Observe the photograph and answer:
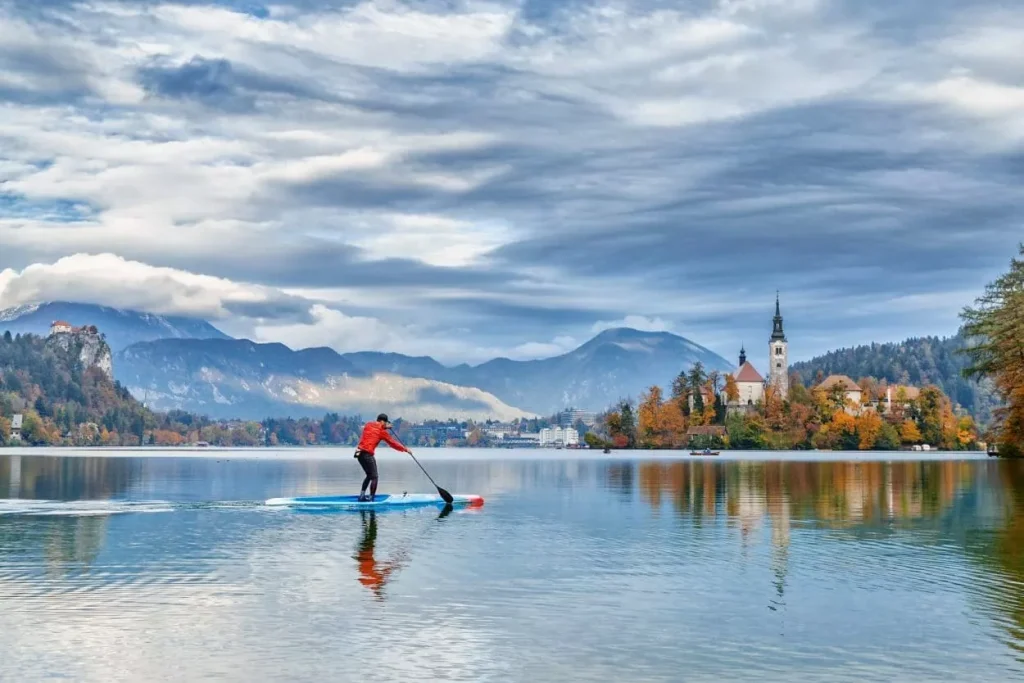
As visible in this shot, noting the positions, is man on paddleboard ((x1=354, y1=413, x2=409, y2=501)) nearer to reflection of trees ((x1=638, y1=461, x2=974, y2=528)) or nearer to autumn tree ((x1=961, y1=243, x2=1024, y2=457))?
reflection of trees ((x1=638, y1=461, x2=974, y2=528))

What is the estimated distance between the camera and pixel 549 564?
32.4 m

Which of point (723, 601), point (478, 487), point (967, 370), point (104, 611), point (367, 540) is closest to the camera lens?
point (104, 611)

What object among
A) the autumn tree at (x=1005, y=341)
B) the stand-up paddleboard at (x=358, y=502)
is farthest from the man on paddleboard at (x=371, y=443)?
the autumn tree at (x=1005, y=341)

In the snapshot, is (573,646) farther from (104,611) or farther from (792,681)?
(104,611)

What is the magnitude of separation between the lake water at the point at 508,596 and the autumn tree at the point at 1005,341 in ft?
213

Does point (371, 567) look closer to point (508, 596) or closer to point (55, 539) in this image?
point (508, 596)

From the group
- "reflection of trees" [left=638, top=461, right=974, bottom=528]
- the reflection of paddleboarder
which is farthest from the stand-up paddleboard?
"reflection of trees" [left=638, top=461, right=974, bottom=528]

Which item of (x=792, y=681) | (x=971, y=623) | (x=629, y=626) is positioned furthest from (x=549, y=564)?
(x=792, y=681)

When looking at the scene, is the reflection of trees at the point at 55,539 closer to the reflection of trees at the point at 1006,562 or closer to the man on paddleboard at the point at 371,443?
the man on paddleboard at the point at 371,443

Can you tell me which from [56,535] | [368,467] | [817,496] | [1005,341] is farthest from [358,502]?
[1005,341]

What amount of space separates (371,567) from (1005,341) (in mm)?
93603

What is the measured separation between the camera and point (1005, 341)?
11081 cm

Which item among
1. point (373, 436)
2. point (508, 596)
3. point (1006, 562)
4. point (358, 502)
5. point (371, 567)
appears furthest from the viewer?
point (358, 502)

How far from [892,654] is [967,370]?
→ 335 ft
